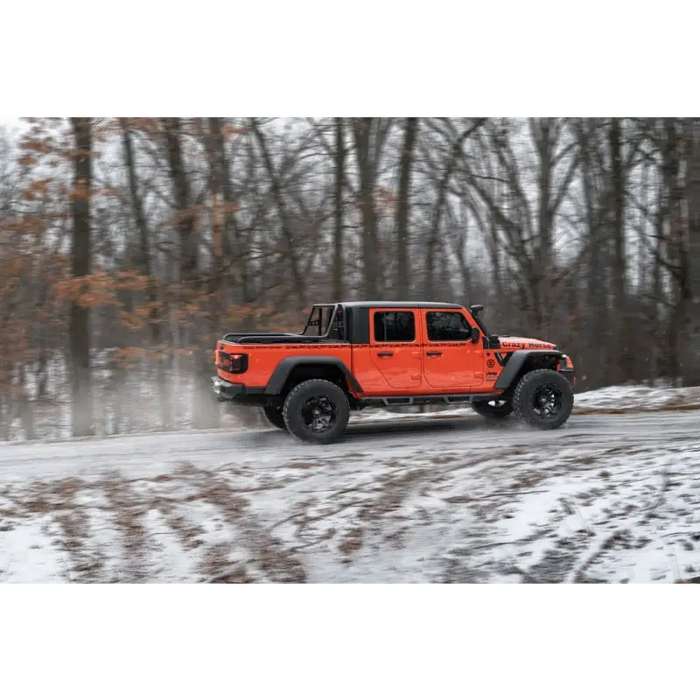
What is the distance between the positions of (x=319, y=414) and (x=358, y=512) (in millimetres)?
3179

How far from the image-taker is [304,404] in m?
9.94

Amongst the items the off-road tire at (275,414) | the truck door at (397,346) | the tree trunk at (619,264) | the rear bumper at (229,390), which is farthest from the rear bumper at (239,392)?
the tree trunk at (619,264)

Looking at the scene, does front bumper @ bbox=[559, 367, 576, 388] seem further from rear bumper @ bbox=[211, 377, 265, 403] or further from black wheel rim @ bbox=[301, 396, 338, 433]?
rear bumper @ bbox=[211, 377, 265, 403]

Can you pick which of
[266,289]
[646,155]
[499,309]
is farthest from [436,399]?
[646,155]

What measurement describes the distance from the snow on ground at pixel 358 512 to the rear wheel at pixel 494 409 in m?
1.70

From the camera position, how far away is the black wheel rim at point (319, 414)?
1001 centimetres

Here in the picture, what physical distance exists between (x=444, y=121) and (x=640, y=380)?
8006 millimetres

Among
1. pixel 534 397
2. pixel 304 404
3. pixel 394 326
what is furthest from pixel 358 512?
pixel 534 397

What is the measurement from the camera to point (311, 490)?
303 inches

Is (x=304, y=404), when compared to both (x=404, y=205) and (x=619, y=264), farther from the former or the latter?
(x=619, y=264)

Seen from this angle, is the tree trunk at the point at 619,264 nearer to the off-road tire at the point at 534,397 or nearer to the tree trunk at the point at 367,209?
the tree trunk at the point at 367,209

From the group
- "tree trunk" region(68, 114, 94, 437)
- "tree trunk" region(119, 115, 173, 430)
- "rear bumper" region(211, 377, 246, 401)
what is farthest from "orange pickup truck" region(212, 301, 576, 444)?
"tree trunk" region(119, 115, 173, 430)

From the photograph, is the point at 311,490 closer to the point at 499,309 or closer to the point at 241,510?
the point at 241,510

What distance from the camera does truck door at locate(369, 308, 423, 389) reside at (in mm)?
10383
